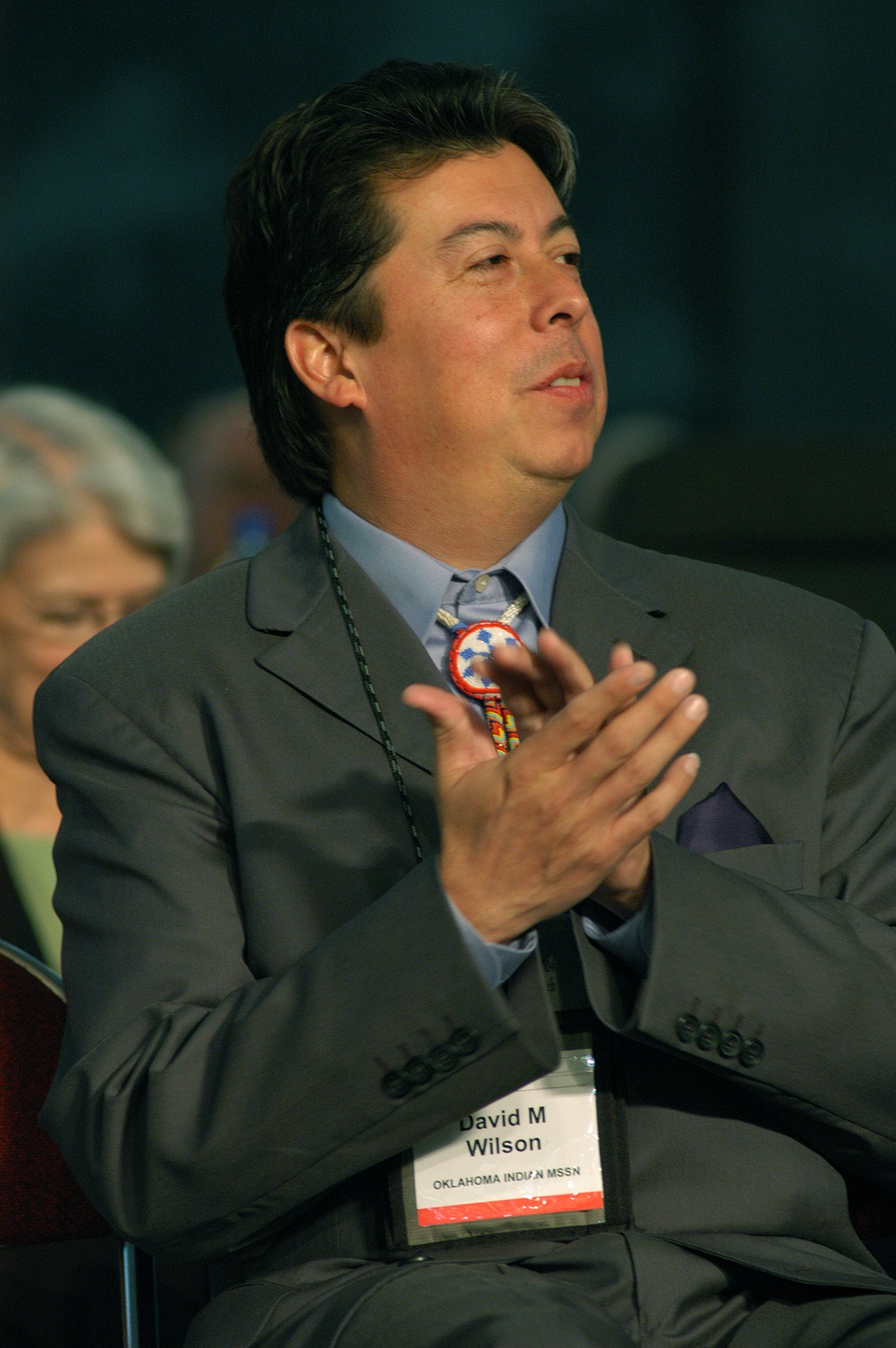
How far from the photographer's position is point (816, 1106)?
4.95ft

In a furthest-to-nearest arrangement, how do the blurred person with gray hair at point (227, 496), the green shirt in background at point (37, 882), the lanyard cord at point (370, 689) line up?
the blurred person with gray hair at point (227, 496), the green shirt in background at point (37, 882), the lanyard cord at point (370, 689)

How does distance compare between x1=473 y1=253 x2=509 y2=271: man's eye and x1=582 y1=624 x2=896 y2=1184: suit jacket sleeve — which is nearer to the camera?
x1=582 y1=624 x2=896 y2=1184: suit jacket sleeve

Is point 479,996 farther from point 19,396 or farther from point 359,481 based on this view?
point 19,396

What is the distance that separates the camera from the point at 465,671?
175cm

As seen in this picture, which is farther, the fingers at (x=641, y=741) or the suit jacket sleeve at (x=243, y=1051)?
the suit jacket sleeve at (x=243, y=1051)

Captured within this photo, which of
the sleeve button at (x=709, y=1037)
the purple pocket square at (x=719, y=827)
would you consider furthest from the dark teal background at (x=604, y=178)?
the sleeve button at (x=709, y=1037)

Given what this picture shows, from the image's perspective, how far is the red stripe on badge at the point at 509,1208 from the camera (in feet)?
4.91

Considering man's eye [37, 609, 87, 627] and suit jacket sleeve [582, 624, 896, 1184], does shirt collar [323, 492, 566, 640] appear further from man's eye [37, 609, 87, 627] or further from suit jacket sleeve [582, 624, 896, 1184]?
man's eye [37, 609, 87, 627]

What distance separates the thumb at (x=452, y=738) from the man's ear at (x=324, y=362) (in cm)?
67

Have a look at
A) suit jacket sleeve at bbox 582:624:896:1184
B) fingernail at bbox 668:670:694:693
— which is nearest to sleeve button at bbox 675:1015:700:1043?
suit jacket sleeve at bbox 582:624:896:1184

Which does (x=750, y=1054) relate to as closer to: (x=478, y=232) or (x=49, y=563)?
(x=478, y=232)

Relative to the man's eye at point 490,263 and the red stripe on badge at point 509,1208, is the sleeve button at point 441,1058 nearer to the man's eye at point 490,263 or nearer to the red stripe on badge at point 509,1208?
the red stripe on badge at point 509,1208

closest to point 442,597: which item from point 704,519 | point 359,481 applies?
point 359,481

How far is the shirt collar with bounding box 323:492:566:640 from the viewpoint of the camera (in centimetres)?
182
